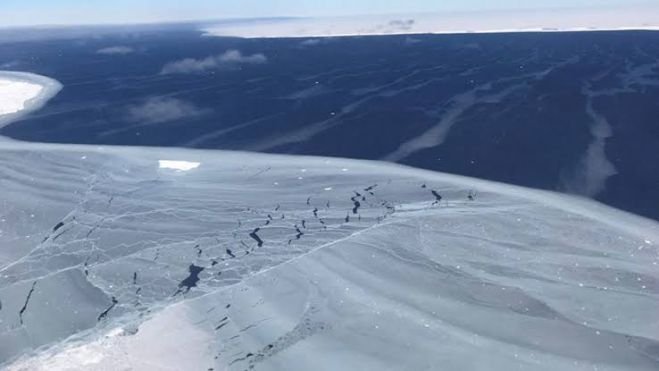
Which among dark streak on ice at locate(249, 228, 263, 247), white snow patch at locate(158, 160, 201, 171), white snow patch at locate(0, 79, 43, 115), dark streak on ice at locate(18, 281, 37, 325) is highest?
white snow patch at locate(0, 79, 43, 115)

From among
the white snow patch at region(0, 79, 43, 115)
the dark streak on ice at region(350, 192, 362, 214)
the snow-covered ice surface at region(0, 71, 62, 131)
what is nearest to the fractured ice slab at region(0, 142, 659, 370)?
the dark streak on ice at region(350, 192, 362, 214)

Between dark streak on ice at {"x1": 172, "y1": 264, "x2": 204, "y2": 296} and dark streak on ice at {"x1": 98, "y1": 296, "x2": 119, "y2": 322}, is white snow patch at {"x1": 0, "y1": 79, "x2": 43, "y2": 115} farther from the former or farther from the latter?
dark streak on ice at {"x1": 98, "y1": 296, "x2": 119, "y2": 322}

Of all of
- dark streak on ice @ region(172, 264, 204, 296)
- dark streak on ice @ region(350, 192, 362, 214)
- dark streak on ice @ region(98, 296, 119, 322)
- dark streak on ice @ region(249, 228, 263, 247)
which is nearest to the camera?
dark streak on ice @ region(98, 296, 119, 322)

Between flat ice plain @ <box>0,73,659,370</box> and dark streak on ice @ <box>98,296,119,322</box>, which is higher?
flat ice plain @ <box>0,73,659,370</box>

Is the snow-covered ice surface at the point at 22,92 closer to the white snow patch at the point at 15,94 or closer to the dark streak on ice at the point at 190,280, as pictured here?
the white snow patch at the point at 15,94

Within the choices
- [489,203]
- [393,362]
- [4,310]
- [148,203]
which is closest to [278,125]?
[148,203]

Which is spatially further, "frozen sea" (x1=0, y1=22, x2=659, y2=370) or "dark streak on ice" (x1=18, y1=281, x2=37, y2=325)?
"dark streak on ice" (x1=18, y1=281, x2=37, y2=325)

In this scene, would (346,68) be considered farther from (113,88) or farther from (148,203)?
(148,203)

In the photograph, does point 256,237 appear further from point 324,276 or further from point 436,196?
point 436,196

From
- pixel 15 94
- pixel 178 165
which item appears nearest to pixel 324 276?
pixel 178 165

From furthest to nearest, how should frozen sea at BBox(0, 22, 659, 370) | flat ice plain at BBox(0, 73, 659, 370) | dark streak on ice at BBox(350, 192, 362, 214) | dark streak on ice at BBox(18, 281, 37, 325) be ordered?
dark streak on ice at BBox(350, 192, 362, 214)
dark streak on ice at BBox(18, 281, 37, 325)
frozen sea at BBox(0, 22, 659, 370)
flat ice plain at BBox(0, 73, 659, 370)
